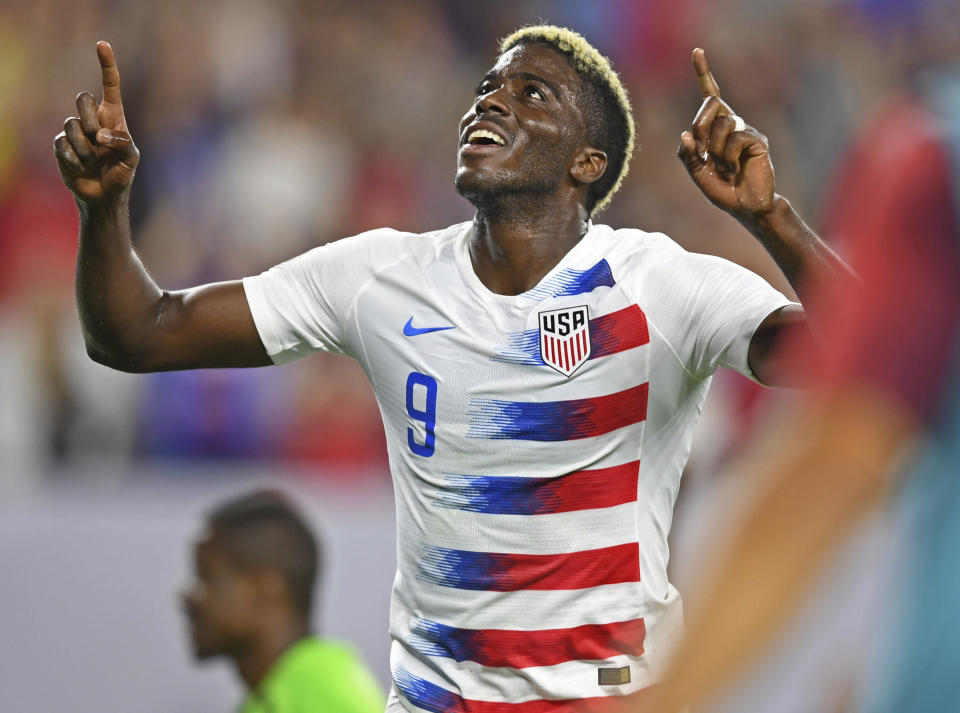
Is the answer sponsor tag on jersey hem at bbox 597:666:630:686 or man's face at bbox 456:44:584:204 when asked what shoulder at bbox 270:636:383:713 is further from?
man's face at bbox 456:44:584:204

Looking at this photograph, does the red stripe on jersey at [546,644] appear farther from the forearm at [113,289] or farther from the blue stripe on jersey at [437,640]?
the forearm at [113,289]

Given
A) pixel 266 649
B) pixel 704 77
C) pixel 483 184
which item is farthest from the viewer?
pixel 266 649

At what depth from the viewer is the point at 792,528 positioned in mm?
1220

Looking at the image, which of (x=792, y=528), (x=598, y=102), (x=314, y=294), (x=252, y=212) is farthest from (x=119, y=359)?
(x=252, y=212)

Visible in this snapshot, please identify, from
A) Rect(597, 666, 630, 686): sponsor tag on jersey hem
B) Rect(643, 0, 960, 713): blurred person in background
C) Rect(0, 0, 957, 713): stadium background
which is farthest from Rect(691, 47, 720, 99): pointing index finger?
Rect(0, 0, 957, 713): stadium background

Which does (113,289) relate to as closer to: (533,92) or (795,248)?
(533,92)

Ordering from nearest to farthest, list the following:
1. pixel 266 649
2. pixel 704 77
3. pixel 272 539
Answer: pixel 704 77
pixel 266 649
pixel 272 539

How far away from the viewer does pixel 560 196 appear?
11.3 feet

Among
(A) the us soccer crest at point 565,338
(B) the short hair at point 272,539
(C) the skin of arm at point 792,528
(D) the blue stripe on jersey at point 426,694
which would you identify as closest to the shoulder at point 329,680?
(B) the short hair at point 272,539

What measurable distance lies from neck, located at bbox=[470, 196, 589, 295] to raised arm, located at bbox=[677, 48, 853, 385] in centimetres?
50

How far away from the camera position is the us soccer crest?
3092 millimetres

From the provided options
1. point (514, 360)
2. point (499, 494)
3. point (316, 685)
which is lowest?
point (316, 685)

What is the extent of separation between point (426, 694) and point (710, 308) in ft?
3.54

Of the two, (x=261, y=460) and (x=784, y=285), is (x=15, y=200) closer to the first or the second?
(x=261, y=460)
